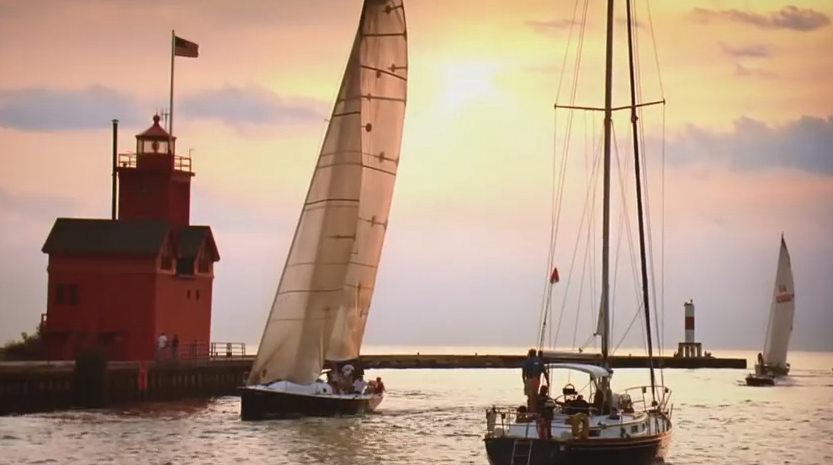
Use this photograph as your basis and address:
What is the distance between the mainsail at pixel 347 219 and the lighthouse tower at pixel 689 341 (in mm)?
95034

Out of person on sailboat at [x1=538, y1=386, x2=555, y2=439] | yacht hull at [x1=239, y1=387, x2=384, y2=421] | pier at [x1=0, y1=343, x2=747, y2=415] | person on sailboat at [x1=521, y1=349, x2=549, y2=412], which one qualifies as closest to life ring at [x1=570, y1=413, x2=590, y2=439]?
person on sailboat at [x1=538, y1=386, x2=555, y2=439]

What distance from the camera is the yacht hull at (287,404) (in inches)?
2287

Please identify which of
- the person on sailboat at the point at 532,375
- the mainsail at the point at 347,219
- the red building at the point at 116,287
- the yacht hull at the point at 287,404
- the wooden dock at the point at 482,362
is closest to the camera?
the person on sailboat at the point at 532,375

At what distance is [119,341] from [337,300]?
21.0 m

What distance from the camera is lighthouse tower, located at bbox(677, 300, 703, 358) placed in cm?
15675

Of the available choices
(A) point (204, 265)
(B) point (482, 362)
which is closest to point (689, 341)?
(B) point (482, 362)

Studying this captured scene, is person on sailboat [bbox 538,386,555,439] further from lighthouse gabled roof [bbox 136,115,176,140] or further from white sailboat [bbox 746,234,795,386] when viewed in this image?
white sailboat [bbox 746,234,795,386]

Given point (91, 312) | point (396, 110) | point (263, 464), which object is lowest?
point (263, 464)

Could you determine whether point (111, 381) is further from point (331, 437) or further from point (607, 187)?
point (607, 187)

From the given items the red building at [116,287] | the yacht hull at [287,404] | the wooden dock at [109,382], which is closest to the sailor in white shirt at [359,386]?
the yacht hull at [287,404]

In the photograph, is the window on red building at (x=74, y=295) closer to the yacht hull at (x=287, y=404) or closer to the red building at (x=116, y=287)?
the red building at (x=116, y=287)

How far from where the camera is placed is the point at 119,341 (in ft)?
258

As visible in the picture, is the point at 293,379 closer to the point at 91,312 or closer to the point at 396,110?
the point at 396,110

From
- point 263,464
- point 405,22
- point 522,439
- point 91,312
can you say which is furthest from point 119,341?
point 522,439
